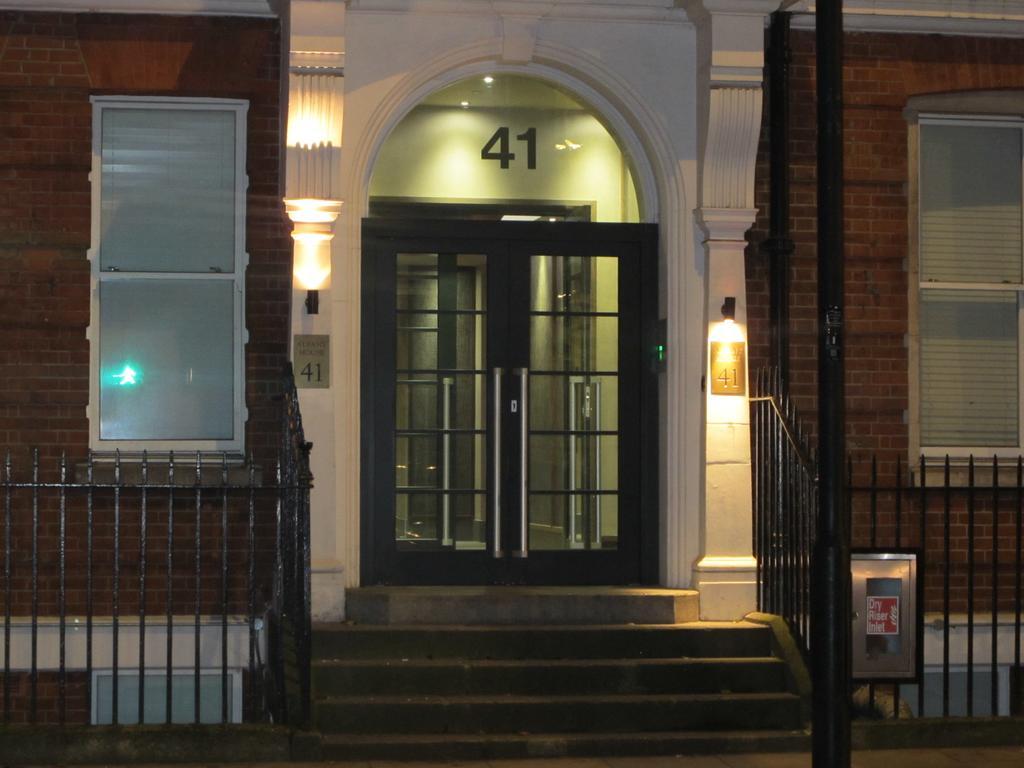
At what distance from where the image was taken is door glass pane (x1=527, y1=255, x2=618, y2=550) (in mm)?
10117

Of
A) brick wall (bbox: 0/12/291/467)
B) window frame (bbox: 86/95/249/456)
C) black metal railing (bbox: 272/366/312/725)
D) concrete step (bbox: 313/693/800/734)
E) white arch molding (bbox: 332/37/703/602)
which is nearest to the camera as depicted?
black metal railing (bbox: 272/366/312/725)

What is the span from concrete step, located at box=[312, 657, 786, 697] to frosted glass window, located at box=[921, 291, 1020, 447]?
2552 millimetres

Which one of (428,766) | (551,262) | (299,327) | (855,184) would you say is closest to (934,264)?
(855,184)

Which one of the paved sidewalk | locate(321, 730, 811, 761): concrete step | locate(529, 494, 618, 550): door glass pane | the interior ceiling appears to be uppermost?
the interior ceiling

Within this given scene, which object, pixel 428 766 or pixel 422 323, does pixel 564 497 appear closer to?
pixel 422 323

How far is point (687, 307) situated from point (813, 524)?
1662mm

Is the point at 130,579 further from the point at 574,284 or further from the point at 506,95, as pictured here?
the point at 506,95

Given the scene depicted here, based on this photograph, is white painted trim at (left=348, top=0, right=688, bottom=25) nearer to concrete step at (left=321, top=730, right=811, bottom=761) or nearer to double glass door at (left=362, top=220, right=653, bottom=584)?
double glass door at (left=362, top=220, right=653, bottom=584)

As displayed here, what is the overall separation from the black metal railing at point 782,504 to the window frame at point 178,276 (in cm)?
321

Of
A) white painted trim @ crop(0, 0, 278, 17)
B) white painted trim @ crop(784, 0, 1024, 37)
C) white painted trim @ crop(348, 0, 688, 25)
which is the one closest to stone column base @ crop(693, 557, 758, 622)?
white painted trim @ crop(348, 0, 688, 25)

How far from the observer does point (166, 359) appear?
396 inches

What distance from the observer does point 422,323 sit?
33.0 feet

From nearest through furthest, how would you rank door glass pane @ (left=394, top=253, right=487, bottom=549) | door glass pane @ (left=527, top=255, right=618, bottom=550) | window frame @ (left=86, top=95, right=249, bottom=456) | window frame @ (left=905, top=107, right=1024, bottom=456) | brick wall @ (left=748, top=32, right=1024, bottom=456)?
1. window frame @ (left=86, top=95, right=249, bottom=456)
2. door glass pane @ (left=394, top=253, right=487, bottom=549)
3. door glass pane @ (left=527, top=255, right=618, bottom=550)
4. brick wall @ (left=748, top=32, right=1024, bottom=456)
5. window frame @ (left=905, top=107, right=1024, bottom=456)

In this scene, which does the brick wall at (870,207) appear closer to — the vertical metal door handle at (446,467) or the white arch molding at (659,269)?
the white arch molding at (659,269)
